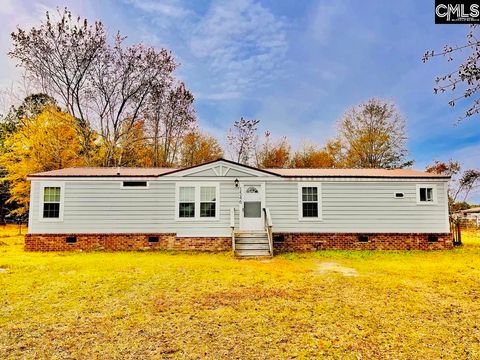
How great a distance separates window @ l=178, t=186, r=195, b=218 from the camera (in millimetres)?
13555

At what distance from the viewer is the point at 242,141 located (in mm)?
31609

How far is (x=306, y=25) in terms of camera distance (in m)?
14.9

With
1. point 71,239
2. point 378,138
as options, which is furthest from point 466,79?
point 378,138

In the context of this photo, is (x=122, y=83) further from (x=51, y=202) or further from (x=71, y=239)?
(x=71, y=239)

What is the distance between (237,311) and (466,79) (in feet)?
16.3

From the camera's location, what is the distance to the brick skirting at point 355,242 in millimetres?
13523

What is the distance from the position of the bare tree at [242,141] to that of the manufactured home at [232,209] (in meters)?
17.8

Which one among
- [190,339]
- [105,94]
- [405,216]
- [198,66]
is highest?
[198,66]

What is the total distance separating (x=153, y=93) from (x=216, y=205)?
1425 cm

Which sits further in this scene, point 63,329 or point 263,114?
point 263,114

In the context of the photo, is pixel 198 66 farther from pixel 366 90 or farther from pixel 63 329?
pixel 63 329

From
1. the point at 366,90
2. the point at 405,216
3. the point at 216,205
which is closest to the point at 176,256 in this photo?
the point at 216,205

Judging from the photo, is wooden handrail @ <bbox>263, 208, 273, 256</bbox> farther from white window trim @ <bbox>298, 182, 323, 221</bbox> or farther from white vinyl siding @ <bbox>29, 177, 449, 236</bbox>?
white window trim @ <bbox>298, 182, 323, 221</bbox>

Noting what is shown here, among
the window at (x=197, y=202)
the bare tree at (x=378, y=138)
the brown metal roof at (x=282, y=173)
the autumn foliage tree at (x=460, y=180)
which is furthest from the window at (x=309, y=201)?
the autumn foliage tree at (x=460, y=180)
